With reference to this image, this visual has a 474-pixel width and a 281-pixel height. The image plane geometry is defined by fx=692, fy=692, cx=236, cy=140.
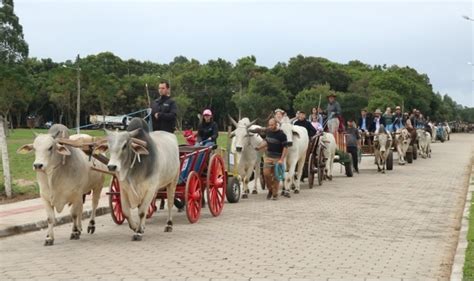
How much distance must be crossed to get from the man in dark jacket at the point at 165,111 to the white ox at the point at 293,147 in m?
4.31

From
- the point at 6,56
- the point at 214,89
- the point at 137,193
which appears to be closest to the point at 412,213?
the point at 137,193

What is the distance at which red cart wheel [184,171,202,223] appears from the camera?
485 inches

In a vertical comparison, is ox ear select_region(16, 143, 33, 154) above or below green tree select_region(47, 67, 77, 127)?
below

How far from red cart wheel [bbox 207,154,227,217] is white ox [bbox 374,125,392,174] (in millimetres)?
11738

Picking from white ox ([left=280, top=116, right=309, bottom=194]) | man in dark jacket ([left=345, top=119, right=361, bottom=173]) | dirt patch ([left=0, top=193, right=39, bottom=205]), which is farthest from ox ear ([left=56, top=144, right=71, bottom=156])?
man in dark jacket ([left=345, top=119, right=361, bottom=173])

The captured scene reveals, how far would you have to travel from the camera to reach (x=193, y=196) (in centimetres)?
1252

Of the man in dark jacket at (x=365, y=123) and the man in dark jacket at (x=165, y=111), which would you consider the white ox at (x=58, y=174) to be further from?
the man in dark jacket at (x=365, y=123)

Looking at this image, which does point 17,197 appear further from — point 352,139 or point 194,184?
point 352,139

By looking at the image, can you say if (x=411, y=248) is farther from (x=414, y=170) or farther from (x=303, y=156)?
(x=414, y=170)

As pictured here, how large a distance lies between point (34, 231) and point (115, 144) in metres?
3.06

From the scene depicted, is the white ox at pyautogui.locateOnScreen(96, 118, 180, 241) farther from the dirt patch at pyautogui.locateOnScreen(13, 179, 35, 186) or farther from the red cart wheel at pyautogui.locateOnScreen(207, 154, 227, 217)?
the dirt patch at pyautogui.locateOnScreen(13, 179, 35, 186)

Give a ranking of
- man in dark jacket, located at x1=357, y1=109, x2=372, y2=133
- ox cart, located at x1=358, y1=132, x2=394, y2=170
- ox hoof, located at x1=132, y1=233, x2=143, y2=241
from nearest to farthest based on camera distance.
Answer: ox hoof, located at x1=132, y1=233, x2=143, y2=241 → ox cart, located at x1=358, y1=132, x2=394, y2=170 → man in dark jacket, located at x1=357, y1=109, x2=372, y2=133

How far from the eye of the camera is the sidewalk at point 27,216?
11.9 m

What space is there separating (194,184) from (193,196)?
25 centimetres
